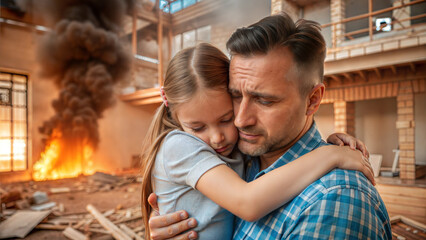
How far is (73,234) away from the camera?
4551mm

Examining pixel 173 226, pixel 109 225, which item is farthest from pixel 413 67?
pixel 109 225

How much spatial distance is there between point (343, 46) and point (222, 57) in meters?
1.70

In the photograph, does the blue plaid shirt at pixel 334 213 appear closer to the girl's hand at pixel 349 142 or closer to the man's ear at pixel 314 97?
the girl's hand at pixel 349 142

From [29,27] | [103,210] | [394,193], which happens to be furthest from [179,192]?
[29,27]

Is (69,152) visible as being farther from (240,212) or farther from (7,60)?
(240,212)

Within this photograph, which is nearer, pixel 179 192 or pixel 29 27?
pixel 179 192

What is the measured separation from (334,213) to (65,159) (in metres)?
12.7

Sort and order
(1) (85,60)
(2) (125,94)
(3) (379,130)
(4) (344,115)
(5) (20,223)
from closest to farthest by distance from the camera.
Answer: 1. (4) (344,115)
2. (3) (379,130)
3. (5) (20,223)
4. (2) (125,94)
5. (1) (85,60)

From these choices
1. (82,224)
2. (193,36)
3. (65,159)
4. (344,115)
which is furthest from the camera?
(65,159)

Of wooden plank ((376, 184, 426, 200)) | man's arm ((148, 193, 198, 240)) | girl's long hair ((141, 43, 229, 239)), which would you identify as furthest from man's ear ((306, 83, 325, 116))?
wooden plank ((376, 184, 426, 200))

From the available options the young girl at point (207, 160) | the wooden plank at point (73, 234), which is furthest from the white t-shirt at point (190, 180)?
the wooden plank at point (73, 234)

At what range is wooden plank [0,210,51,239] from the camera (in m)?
4.38

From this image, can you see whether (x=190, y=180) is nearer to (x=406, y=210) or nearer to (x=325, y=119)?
(x=406, y=210)

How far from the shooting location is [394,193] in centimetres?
235
